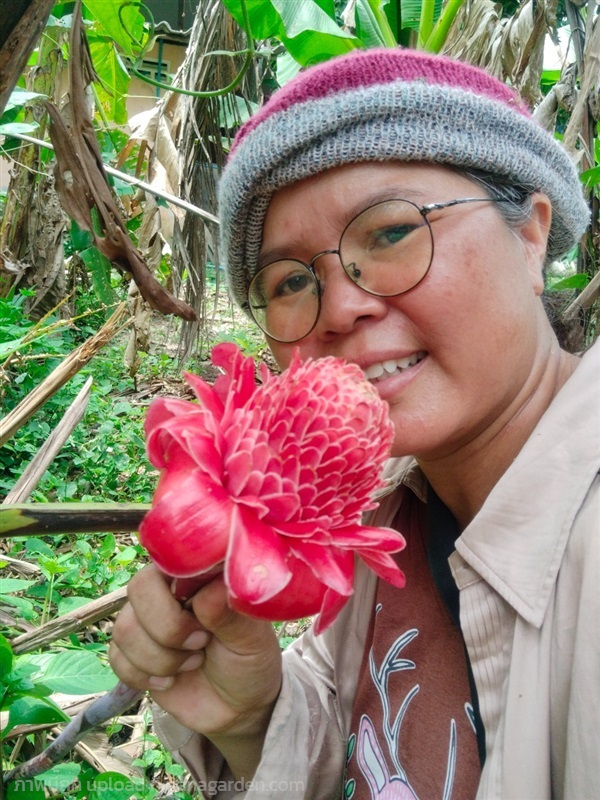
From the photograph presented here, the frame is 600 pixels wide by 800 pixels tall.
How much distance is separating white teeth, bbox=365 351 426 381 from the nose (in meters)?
0.08

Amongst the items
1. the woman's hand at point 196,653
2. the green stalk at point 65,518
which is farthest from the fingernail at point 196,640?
the green stalk at point 65,518

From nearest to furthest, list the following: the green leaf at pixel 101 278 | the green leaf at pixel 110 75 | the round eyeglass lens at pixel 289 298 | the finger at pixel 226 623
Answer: the finger at pixel 226 623, the round eyeglass lens at pixel 289 298, the green leaf at pixel 101 278, the green leaf at pixel 110 75

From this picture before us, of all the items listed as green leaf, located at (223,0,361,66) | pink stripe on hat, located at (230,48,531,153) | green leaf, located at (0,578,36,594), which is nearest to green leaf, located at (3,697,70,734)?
green leaf, located at (0,578,36,594)

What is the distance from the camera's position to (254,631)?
33.6 inches

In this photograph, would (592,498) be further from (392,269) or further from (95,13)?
(95,13)

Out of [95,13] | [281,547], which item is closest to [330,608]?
[281,547]

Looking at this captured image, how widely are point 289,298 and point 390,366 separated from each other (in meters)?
0.27

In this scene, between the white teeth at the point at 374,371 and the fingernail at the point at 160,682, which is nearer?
the fingernail at the point at 160,682

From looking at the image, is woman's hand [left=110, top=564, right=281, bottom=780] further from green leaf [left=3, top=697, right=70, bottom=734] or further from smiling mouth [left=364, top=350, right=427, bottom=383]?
smiling mouth [left=364, top=350, right=427, bottom=383]

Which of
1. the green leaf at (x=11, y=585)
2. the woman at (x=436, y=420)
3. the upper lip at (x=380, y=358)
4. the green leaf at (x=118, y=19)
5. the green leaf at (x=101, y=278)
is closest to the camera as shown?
the woman at (x=436, y=420)

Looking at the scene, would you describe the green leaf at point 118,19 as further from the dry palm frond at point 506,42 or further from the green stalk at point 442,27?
the dry palm frond at point 506,42

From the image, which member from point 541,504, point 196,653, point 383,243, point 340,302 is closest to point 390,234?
point 383,243

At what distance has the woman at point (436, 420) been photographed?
0.94 meters

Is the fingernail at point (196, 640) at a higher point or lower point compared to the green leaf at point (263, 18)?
lower
